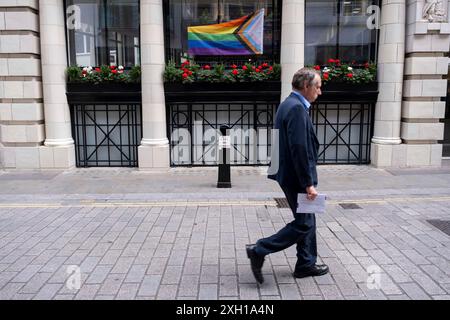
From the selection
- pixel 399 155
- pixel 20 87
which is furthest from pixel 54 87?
pixel 399 155

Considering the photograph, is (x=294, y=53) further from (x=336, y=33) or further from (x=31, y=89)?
(x=31, y=89)

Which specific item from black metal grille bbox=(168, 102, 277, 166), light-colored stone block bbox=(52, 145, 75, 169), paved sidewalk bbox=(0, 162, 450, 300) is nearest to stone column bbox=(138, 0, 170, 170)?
black metal grille bbox=(168, 102, 277, 166)

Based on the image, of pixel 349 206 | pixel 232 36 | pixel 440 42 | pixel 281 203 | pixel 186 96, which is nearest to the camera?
pixel 349 206

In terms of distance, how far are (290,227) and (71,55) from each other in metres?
8.95

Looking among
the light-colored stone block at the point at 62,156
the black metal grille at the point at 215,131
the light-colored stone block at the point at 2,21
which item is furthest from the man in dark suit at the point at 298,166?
the light-colored stone block at the point at 2,21

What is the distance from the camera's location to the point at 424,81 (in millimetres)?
10078

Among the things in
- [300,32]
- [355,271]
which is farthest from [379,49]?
[355,271]

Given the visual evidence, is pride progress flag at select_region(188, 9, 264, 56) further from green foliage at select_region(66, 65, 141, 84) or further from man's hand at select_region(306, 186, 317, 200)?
man's hand at select_region(306, 186, 317, 200)

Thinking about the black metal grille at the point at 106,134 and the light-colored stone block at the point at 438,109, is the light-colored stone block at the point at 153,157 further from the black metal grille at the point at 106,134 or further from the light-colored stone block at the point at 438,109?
the light-colored stone block at the point at 438,109

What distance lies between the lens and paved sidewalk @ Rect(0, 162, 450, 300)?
4.14 metres

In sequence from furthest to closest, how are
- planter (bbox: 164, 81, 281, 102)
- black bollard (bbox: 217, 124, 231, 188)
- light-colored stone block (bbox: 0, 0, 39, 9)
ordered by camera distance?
planter (bbox: 164, 81, 281, 102), light-colored stone block (bbox: 0, 0, 39, 9), black bollard (bbox: 217, 124, 231, 188)

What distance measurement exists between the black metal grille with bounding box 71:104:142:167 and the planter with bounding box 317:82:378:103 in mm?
4940

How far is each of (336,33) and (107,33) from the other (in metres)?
6.14

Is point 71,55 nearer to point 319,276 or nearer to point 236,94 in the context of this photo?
point 236,94
